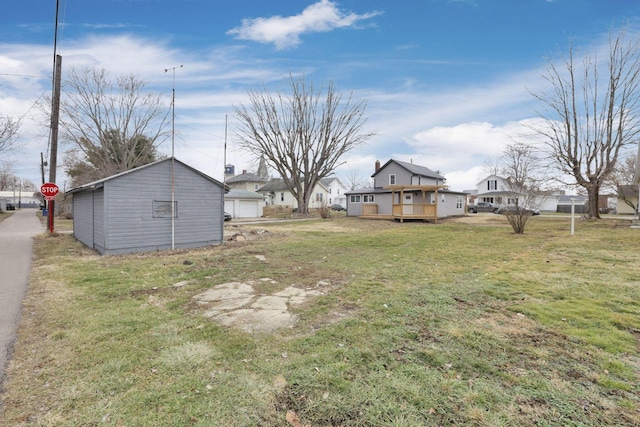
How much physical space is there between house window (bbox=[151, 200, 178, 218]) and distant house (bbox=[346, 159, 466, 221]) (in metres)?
17.0

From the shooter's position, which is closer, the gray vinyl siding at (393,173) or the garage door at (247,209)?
the gray vinyl siding at (393,173)

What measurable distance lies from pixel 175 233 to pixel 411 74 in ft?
47.7

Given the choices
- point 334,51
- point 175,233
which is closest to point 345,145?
point 334,51

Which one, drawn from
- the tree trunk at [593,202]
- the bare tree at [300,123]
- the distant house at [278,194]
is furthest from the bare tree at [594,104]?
the distant house at [278,194]

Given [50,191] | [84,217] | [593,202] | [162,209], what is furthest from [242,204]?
[593,202]

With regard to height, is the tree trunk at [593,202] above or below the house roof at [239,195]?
below

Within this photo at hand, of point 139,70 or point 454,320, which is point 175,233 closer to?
point 454,320

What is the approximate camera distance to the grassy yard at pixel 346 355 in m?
2.30

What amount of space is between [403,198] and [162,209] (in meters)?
20.9

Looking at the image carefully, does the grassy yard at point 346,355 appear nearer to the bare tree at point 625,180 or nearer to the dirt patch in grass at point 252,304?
the dirt patch in grass at point 252,304

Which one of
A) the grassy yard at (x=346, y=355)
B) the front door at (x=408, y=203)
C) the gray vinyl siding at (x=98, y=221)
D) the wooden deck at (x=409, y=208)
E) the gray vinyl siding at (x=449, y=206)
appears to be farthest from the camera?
the gray vinyl siding at (x=449, y=206)

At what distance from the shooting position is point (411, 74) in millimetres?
16672

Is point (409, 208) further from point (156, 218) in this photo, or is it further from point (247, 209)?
point (156, 218)

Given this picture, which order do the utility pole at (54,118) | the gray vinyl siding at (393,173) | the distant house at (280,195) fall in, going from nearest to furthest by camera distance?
the utility pole at (54,118)
the gray vinyl siding at (393,173)
the distant house at (280,195)
